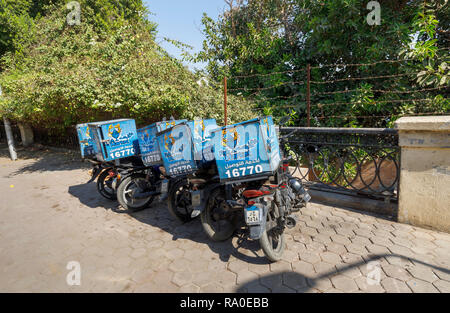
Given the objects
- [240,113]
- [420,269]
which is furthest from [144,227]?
[240,113]

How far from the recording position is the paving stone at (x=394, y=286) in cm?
245

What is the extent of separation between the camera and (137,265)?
3121mm

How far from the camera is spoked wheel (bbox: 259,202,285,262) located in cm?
290

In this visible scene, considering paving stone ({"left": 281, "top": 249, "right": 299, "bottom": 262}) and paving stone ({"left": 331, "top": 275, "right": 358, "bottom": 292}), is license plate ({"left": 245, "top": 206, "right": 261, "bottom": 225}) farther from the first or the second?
paving stone ({"left": 331, "top": 275, "right": 358, "bottom": 292})

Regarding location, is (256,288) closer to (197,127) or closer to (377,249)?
(377,249)

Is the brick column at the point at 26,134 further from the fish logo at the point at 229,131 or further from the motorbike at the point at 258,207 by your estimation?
the fish logo at the point at 229,131

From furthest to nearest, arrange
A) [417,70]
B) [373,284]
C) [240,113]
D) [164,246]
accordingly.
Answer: [240,113] < [417,70] < [164,246] < [373,284]

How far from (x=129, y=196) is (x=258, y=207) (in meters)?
3.13

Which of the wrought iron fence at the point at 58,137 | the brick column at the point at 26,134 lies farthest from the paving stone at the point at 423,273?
the brick column at the point at 26,134

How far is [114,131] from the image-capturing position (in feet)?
15.4

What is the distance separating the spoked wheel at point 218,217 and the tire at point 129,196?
6.20 feet

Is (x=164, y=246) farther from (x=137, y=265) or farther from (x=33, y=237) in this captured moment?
(x=33, y=237)

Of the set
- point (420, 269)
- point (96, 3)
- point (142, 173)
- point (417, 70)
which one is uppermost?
point (96, 3)
